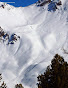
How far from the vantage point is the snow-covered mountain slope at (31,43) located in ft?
67.0

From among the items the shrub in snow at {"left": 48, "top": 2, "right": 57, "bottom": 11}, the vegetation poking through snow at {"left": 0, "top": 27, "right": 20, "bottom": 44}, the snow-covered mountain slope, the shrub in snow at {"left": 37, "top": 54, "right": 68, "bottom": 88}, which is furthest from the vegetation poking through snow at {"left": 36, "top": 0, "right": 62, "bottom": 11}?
the shrub in snow at {"left": 37, "top": 54, "right": 68, "bottom": 88}

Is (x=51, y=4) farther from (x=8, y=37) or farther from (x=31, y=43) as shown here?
(x=31, y=43)

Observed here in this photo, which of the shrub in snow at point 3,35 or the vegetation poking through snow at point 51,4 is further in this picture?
the vegetation poking through snow at point 51,4

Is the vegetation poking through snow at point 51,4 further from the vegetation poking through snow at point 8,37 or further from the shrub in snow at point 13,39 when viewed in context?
the vegetation poking through snow at point 8,37

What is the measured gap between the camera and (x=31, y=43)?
27719 millimetres

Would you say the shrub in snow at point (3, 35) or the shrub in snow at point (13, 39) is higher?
the shrub in snow at point (3, 35)

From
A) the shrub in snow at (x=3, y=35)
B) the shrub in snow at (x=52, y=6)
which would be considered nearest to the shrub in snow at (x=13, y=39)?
the shrub in snow at (x=3, y=35)

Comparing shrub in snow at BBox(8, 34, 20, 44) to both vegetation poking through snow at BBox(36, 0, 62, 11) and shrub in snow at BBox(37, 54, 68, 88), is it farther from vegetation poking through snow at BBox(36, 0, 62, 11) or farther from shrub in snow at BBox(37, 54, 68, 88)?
shrub in snow at BBox(37, 54, 68, 88)

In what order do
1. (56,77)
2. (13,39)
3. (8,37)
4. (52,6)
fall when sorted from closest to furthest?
(56,77), (13,39), (8,37), (52,6)

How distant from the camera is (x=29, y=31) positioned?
32.0 metres

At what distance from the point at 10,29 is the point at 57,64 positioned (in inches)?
1058

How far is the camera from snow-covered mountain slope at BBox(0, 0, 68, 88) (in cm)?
2041

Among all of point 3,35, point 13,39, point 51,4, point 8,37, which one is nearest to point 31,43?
point 13,39

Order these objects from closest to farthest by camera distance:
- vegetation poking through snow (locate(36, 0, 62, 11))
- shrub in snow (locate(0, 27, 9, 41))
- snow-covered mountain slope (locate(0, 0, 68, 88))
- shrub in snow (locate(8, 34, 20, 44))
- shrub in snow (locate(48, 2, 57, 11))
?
snow-covered mountain slope (locate(0, 0, 68, 88))
shrub in snow (locate(8, 34, 20, 44))
shrub in snow (locate(0, 27, 9, 41))
shrub in snow (locate(48, 2, 57, 11))
vegetation poking through snow (locate(36, 0, 62, 11))
